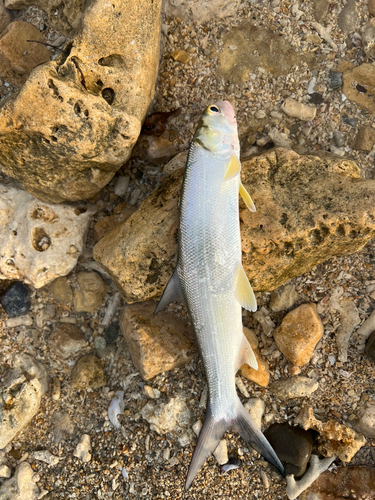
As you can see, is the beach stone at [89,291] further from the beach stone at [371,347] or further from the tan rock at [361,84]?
the tan rock at [361,84]

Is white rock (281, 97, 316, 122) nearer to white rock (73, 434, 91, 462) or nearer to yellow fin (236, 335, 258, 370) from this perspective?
yellow fin (236, 335, 258, 370)

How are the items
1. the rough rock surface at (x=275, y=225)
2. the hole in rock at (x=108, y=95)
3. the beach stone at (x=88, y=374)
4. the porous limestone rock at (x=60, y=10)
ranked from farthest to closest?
the beach stone at (x=88, y=374)
the porous limestone rock at (x=60, y=10)
the hole in rock at (x=108, y=95)
the rough rock surface at (x=275, y=225)


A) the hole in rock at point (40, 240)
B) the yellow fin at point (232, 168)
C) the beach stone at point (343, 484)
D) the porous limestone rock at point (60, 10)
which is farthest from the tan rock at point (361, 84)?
the beach stone at point (343, 484)

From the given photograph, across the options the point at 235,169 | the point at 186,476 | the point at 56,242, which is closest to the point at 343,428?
the point at 186,476

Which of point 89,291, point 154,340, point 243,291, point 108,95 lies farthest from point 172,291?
point 108,95

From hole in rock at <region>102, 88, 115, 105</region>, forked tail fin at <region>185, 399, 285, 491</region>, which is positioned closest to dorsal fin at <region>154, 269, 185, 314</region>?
forked tail fin at <region>185, 399, 285, 491</region>

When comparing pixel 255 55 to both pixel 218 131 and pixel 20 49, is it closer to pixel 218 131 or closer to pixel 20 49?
pixel 218 131

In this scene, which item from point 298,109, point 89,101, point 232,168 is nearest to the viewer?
point 89,101
